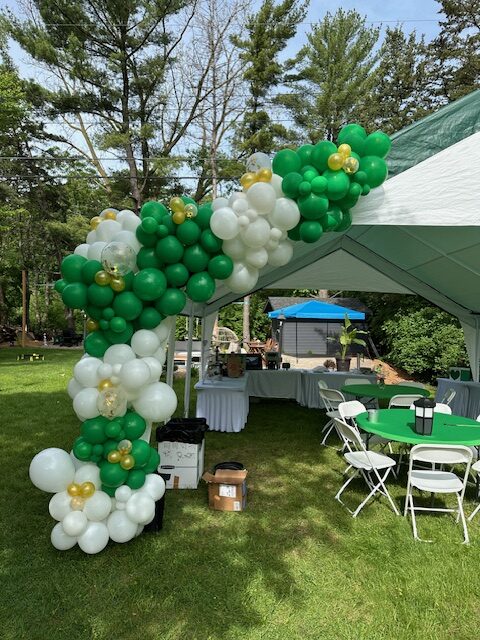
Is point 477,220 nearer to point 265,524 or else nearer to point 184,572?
point 265,524

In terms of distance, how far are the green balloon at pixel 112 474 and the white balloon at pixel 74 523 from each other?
0.24 metres

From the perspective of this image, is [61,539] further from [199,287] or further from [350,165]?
[350,165]

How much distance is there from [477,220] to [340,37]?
59.2 feet

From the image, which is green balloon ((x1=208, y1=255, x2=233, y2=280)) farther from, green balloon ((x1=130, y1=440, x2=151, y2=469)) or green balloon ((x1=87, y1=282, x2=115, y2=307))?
green balloon ((x1=130, y1=440, x2=151, y2=469))

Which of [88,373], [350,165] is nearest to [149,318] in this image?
[88,373]

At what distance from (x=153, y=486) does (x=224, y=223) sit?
1.83 metres

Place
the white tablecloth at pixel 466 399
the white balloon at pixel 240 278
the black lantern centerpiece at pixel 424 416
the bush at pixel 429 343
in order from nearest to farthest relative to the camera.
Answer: the white balloon at pixel 240 278, the black lantern centerpiece at pixel 424 416, the white tablecloth at pixel 466 399, the bush at pixel 429 343

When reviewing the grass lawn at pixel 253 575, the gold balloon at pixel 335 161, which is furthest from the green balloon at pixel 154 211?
the grass lawn at pixel 253 575

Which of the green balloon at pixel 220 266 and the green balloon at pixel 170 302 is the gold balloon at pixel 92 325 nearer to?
the green balloon at pixel 170 302

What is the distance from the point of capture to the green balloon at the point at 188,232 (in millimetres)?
2930

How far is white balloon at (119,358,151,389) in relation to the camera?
2.82 metres

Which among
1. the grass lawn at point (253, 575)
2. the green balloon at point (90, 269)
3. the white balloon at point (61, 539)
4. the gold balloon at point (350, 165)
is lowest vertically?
the grass lawn at point (253, 575)

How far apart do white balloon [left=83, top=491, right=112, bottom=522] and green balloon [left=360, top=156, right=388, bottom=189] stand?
278 centimetres

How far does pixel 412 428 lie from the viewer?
3.87 metres
